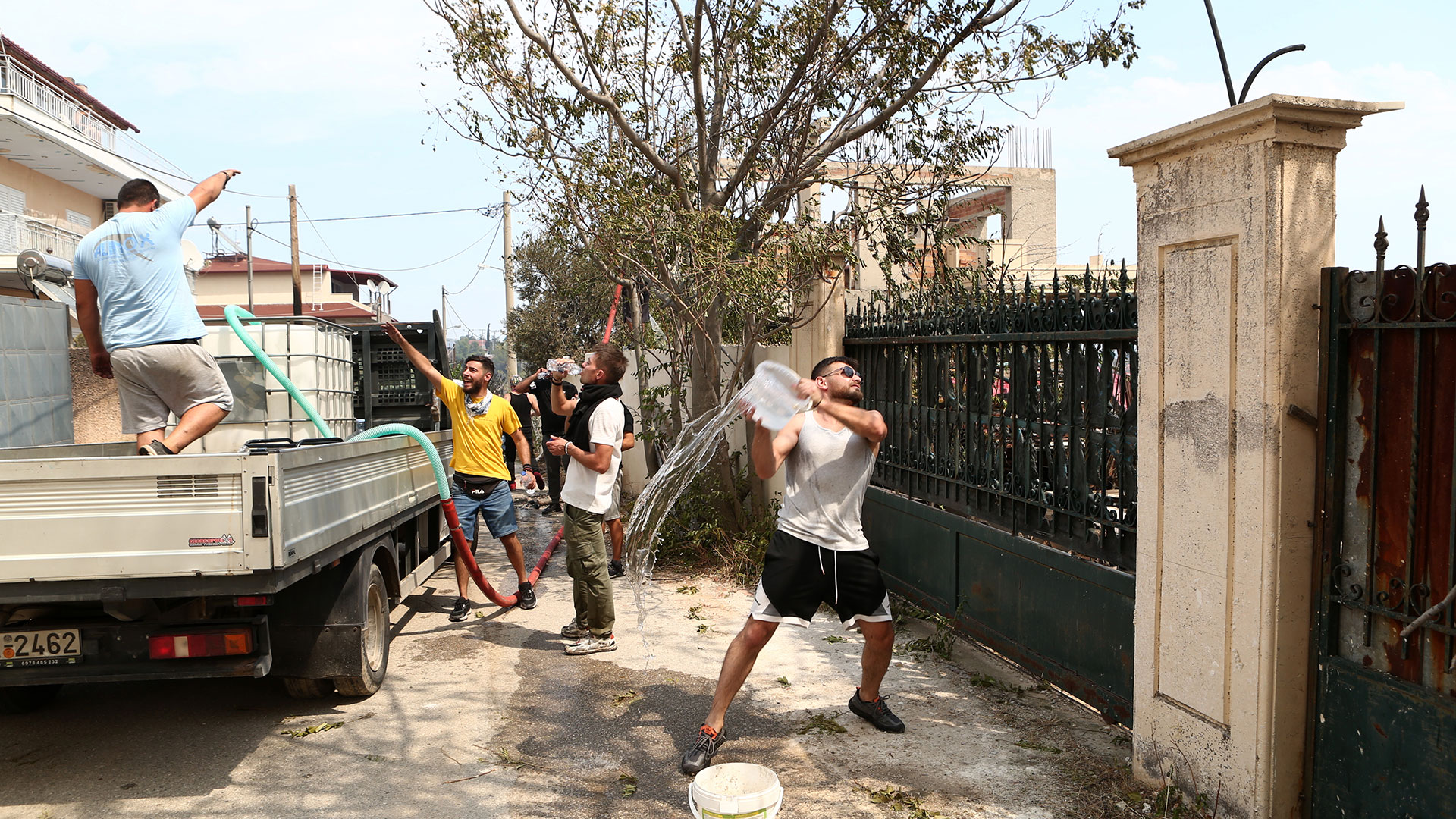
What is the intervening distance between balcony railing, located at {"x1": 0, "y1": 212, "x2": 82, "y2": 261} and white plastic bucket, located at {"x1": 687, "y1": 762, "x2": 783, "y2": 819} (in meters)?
25.7

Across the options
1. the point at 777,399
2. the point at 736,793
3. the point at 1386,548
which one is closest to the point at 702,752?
the point at 736,793

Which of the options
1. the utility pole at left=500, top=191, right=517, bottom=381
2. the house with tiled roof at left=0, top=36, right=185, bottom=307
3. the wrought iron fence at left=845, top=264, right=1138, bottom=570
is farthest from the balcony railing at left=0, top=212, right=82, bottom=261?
the wrought iron fence at left=845, top=264, right=1138, bottom=570

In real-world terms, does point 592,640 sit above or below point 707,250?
below

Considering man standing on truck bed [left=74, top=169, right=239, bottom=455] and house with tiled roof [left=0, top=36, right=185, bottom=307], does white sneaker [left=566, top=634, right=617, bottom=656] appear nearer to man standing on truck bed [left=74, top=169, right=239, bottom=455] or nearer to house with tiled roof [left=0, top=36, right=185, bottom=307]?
man standing on truck bed [left=74, top=169, right=239, bottom=455]

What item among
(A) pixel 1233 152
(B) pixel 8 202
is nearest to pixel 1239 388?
(A) pixel 1233 152

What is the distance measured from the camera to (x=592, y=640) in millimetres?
6262

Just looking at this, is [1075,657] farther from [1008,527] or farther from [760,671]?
[760,671]

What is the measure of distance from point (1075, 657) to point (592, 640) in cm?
293

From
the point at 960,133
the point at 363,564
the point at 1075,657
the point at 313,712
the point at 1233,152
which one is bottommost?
the point at 313,712

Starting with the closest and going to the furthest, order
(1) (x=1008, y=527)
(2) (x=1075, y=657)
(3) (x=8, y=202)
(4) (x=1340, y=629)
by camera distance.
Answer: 1. (4) (x=1340, y=629)
2. (2) (x=1075, y=657)
3. (1) (x=1008, y=527)
4. (3) (x=8, y=202)

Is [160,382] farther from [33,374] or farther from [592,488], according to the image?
[33,374]

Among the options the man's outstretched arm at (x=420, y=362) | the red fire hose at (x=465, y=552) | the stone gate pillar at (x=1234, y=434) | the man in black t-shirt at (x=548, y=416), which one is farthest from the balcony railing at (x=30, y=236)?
the stone gate pillar at (x=1234, y=434)

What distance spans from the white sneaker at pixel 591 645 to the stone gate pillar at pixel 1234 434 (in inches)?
134

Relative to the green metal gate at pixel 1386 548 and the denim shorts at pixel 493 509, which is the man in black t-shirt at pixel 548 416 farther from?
the green metal gate at pixel 1386 548
